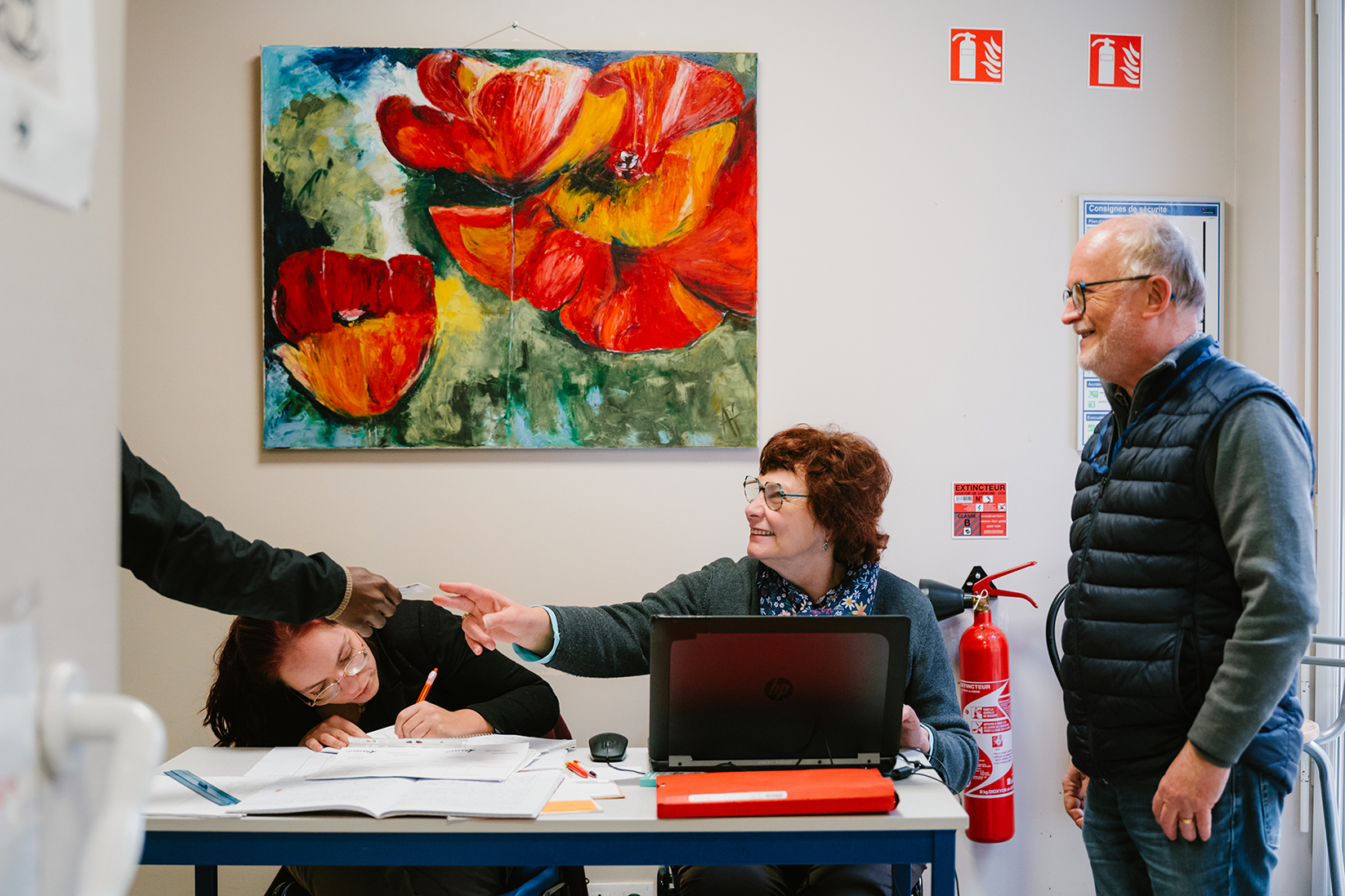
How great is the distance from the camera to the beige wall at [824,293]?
2.45 metres

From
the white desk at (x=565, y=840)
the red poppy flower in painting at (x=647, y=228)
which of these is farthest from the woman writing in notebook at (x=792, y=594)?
the red poppy flower in painting at (x=647, y=228)

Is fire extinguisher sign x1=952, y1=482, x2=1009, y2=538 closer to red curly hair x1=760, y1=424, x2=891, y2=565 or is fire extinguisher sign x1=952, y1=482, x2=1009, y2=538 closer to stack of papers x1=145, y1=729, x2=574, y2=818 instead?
red curly hair x1=760, y1=424, x2=891, y2=565

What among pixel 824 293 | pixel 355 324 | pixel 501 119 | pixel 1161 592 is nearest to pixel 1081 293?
pixel 1161 592

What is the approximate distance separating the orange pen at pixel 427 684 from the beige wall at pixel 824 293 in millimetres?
471

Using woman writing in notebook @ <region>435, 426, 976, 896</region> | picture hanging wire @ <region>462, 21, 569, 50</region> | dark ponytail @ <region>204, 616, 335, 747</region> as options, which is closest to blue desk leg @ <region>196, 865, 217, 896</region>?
dark ponytail @ <region>204, 616, 335, 747</region>

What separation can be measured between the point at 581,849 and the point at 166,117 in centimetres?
226

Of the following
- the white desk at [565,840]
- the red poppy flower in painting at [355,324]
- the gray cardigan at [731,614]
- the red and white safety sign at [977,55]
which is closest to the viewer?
the white desk at [565,840]

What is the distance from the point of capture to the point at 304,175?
2.44m

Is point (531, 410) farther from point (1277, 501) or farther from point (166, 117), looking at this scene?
point (1277, 501)

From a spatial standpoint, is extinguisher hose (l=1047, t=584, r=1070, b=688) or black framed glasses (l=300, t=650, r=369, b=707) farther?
extinguisher hose (l=1047, t=584, r=1070, b=688)

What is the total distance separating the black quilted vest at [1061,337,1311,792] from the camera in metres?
1.45

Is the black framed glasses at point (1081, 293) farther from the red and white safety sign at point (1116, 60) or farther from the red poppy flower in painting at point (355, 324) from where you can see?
the red poppy flower in painting at point (355, 324)

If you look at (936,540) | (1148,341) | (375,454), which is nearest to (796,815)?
(1148,341)

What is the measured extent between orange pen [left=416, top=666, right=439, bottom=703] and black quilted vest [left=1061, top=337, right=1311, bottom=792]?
1290mm
